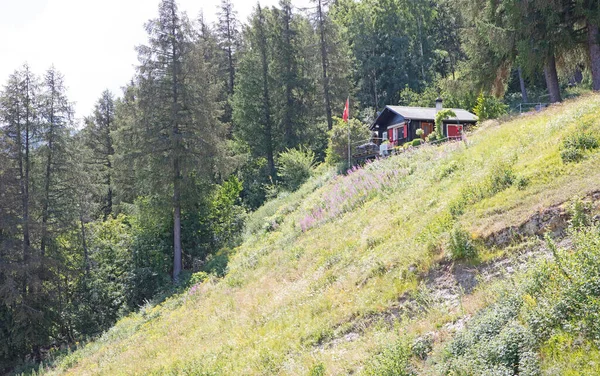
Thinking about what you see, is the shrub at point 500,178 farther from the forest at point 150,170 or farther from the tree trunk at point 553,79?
the tree trunk at point 553,79

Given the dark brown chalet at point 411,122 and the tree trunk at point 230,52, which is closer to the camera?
the dark brown chalet at point 411,122

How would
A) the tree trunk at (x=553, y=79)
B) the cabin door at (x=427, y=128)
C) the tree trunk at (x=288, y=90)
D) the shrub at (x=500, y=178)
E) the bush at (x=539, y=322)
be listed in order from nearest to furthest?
the bush at (x=539, y=322) < the shrub at (x=500, y=178) < the tree trunk at (x=553, y=79) < the cabin door at (x=427, y=128) < the tree trunk at (x=288, y=90)

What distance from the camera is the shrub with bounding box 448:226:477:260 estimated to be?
8.75 metres

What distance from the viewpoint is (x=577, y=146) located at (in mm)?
9828

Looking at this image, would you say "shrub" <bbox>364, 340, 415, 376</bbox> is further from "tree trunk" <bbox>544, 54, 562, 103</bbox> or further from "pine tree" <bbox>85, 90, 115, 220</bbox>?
"pine tree" <bbox>85, 90, 115, 220</bbox>

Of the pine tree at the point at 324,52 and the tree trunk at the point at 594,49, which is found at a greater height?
the pine tree at the point at 324,52

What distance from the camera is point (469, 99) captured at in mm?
38906

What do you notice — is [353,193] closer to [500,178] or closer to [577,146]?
[500,178]

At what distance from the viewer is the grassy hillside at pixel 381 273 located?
812 centimetres

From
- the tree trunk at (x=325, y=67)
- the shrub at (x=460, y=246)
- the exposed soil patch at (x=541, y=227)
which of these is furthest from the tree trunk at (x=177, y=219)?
the exposed soil patch at (x=541, y=227)

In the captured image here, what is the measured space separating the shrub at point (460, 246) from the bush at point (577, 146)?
2.87m

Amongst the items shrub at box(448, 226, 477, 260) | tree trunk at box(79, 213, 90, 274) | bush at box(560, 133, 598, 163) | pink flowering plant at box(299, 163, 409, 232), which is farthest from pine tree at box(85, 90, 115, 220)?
bush at box(560, 133, 598, 163)

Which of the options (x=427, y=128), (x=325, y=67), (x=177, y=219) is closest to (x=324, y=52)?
(x=325, y=67)

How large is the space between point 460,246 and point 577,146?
3.57 meters
